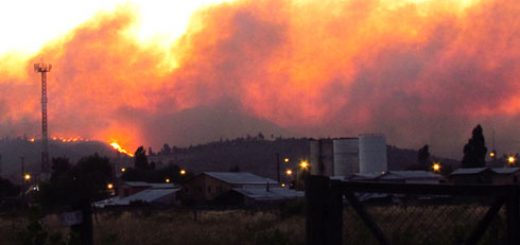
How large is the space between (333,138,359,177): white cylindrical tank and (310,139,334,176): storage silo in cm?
158

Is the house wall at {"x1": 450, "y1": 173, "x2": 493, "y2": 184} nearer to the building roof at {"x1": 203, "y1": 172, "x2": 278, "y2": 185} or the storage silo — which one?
the storage silo

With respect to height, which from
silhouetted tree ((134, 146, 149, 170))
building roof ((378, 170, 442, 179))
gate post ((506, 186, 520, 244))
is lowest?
building roof ((378, 170, 442, 179))

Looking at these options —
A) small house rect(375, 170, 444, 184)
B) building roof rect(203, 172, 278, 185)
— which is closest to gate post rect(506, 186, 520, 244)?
small house rect(375, 170, 444, 184)

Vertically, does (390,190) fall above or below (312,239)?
above

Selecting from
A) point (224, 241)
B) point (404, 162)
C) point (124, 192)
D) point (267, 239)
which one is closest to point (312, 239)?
point (267, 239)

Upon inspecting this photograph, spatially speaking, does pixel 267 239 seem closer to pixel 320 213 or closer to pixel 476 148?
pixel 320 213

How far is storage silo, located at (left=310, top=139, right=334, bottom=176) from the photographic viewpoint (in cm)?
7581

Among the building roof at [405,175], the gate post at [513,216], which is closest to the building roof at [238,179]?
the building roof at [405,175]

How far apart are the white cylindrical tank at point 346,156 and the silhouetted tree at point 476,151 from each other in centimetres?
2226

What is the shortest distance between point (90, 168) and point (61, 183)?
99.0 ft

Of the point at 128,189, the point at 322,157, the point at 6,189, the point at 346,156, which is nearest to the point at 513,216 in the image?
the point at 322,157

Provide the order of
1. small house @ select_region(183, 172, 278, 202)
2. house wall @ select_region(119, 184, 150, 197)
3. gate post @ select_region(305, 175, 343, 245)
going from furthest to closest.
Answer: house wall @ select_region(119, 184, 150, 197), small house @ select_region(183, 172, 278, 202), gate post @ select_region(305, 175, 343, 245)

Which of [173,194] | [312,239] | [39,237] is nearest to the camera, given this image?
[312,239]

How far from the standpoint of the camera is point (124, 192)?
295 ft
